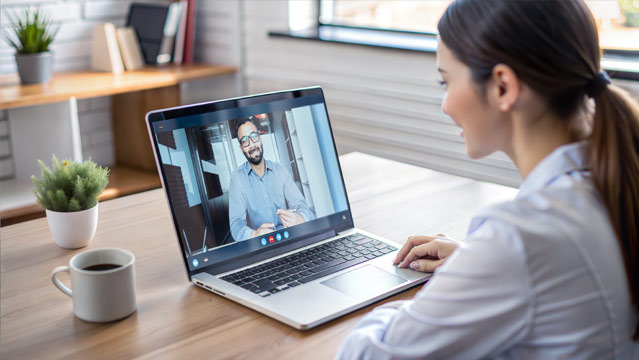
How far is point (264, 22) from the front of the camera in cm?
316

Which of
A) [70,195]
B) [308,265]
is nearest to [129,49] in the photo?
[70,195]

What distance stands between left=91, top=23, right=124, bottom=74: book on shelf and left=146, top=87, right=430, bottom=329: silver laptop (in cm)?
183

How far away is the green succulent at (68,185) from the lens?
126 cm

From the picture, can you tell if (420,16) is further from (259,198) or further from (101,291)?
(101,291)

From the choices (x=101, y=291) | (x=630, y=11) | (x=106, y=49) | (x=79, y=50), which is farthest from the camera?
(x=79, y=50)

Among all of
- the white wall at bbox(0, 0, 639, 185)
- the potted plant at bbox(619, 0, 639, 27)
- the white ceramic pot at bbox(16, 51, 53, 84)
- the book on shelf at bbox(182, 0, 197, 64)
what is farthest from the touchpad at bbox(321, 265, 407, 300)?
the book on shelf at bbox(182, 0, 197, 64)

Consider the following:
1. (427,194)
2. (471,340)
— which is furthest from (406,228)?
(471,340)

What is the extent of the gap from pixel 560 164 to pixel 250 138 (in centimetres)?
59

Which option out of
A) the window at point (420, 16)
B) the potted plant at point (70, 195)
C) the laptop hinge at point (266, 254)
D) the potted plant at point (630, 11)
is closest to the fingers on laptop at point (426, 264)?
the laptop hinge at point (266, 254)

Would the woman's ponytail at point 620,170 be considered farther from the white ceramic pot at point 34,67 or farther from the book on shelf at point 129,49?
A: the book on shelf at point 129,49

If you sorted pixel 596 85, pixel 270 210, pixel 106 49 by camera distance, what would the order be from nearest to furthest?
1. pixel 596 85
2. pixel 270 210
3. pixel 106 49

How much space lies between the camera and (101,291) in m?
1.01

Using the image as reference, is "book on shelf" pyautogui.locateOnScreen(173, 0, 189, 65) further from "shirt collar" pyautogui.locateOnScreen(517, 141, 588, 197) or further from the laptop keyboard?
"shirt collar" pyautogui.locateOnScreen(517, 141, 588, 197)

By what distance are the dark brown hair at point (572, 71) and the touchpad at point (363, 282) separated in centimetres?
41
